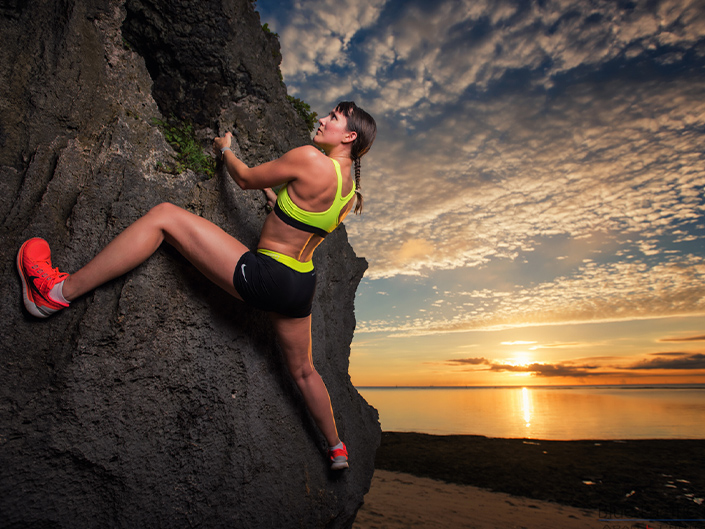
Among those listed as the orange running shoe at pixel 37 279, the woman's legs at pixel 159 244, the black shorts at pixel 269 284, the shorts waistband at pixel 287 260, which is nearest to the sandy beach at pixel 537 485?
the black shorts at pixel 269 284

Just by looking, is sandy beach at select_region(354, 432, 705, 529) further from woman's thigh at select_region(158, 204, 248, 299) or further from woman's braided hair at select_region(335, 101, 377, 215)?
woman's braided hair at select_region(335, 101, 377, 215)

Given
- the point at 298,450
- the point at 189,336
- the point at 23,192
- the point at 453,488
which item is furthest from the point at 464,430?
the point at 23,192

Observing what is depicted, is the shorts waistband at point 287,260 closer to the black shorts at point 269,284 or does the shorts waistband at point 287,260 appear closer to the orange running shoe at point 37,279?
the black shorts at point 269,284

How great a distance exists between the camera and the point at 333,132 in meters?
2.41

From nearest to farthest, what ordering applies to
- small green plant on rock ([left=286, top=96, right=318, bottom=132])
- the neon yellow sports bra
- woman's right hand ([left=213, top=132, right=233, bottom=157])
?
the neon yellow sports bra → woman's right hand ([left=213, top=132, right=233, bottom=157]) → small green plant on rock ([left=286, top=96, right=318, bottom=132])

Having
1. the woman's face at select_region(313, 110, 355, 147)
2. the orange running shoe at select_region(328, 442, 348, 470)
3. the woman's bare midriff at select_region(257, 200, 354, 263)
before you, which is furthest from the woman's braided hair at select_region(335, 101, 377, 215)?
the orange running shoe at select_region(328, 442, 348, 470)

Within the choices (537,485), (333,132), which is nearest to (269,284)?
(333,132)

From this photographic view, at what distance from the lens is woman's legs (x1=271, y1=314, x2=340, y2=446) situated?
2.47 m

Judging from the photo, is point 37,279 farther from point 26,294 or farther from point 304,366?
point 304,366

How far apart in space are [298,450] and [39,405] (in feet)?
5.14

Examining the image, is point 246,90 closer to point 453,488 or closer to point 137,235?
point 137,235

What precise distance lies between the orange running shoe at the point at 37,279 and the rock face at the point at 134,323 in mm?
92

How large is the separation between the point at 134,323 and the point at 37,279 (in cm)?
51

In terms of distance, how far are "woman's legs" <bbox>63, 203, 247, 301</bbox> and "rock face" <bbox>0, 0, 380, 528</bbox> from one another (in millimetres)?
169
